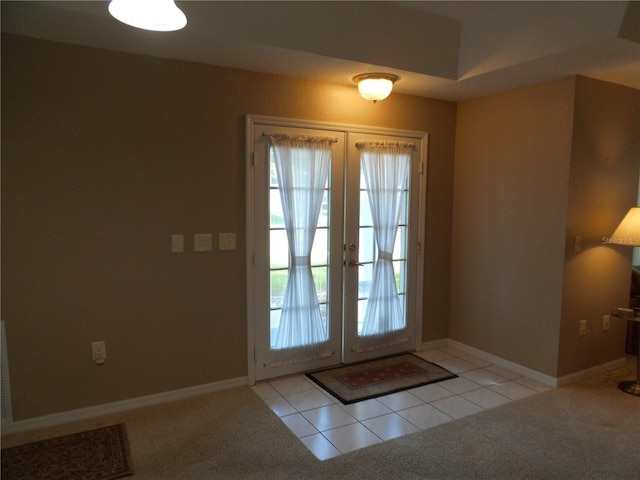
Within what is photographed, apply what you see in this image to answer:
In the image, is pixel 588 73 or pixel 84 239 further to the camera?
pixel 588 73

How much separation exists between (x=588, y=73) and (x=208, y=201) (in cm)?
283

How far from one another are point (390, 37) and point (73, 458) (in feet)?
10.4

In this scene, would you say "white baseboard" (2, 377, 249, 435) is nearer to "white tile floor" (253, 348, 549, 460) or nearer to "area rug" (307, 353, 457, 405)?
"white tile floor" (253, 348, 549, 460)

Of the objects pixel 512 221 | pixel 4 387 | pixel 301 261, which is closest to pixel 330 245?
pixel 301 261

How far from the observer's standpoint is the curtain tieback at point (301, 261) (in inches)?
137

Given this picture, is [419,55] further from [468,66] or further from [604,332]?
[604,332]

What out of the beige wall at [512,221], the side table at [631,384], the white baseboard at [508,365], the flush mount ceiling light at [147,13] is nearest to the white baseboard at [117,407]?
the white baseboard at [508,365]

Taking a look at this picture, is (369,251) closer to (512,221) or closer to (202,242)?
(512,221)

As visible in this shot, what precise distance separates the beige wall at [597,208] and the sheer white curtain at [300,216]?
1883 mm

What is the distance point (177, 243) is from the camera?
3.10 m

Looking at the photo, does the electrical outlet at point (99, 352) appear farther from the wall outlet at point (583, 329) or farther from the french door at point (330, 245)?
the wall outlet at point (583, 329)

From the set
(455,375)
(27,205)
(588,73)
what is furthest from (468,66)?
(27,205)

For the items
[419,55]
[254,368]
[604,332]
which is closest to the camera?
[419,55]

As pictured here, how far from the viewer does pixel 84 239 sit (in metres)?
2.82
